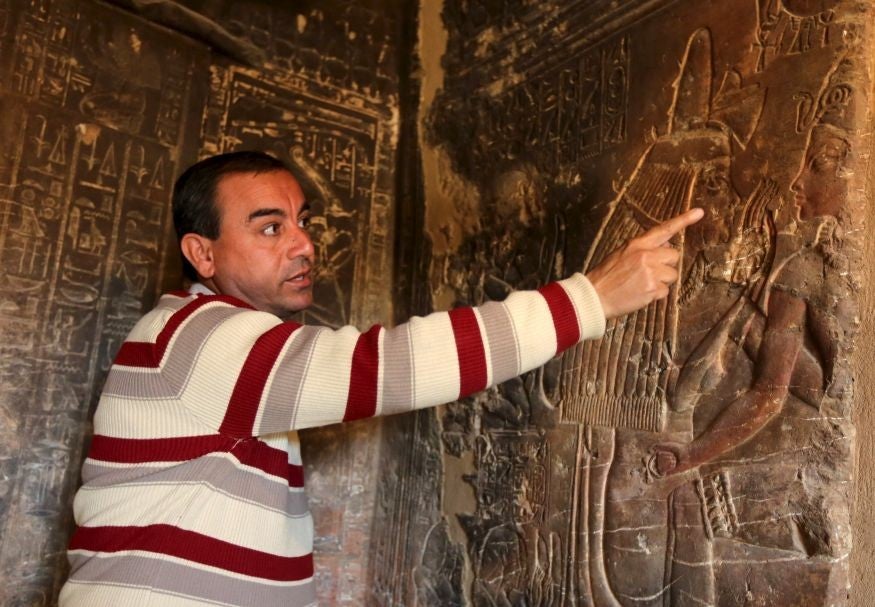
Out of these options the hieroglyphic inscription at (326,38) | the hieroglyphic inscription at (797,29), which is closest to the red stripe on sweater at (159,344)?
the hieroglyphic inscription at (797,29)

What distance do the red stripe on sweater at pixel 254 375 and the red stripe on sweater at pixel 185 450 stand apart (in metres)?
0.09

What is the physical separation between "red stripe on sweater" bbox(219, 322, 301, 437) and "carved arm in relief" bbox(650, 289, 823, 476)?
3.41 feet

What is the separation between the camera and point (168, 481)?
1613 mm

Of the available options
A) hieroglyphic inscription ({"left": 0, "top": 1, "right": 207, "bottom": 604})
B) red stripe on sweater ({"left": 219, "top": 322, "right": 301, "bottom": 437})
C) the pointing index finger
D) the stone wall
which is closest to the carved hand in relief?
the pointing index finger

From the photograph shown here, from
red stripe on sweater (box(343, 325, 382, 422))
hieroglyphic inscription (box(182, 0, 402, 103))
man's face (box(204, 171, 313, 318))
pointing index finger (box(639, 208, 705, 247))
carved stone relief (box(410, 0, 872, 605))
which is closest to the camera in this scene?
red stripe on sweater (box(343, 325, 382, 422))

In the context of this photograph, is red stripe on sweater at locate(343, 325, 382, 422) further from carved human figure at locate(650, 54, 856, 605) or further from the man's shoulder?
carved human figure at locate(650, 54, 856, 605)

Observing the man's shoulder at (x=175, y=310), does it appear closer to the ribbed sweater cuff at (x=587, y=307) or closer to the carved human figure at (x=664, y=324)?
the ribbed sweater cuff at (x=587, y=307)

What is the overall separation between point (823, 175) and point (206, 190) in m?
1.52

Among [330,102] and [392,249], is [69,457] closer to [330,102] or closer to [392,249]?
[392,249]

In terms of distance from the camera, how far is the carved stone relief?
5.60 ft

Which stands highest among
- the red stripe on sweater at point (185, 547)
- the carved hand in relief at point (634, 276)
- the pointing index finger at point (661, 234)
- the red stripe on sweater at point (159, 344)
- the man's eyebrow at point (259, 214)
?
the man's eyebrow at point (259, 214)

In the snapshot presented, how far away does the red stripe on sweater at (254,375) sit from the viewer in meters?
1.51

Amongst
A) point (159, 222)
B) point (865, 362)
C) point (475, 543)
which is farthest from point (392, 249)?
point (865, 362)

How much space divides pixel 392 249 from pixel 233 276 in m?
1.51
